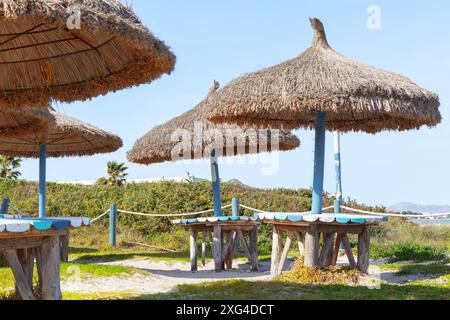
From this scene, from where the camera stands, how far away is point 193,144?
10578 mm

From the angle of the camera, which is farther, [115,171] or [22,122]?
[115,171]

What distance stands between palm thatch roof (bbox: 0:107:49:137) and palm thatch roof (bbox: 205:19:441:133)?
108 inches

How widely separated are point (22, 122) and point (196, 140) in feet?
9.42

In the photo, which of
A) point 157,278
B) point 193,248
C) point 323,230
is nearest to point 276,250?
point 323,230

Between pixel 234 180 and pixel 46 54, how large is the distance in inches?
631

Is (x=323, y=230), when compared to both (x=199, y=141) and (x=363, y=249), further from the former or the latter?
(x=199, y=141)

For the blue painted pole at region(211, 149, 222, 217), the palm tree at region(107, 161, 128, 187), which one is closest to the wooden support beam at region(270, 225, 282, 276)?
the blue painted pole at region(211, 149, 222, 217)

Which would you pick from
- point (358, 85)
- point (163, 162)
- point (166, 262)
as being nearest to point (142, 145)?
point (163, 162)

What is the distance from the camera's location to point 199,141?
415 inches

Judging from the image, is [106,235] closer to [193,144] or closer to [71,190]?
[71,190]

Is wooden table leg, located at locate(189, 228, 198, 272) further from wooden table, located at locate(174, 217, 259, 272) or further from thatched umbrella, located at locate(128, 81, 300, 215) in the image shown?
thatched umbrella, located at locate(128, 81, 300, 215)

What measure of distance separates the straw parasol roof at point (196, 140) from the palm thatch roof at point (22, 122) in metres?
2.21

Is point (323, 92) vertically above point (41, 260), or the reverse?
point (323, 92)

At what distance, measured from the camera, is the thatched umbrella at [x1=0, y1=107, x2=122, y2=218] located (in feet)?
38.3
